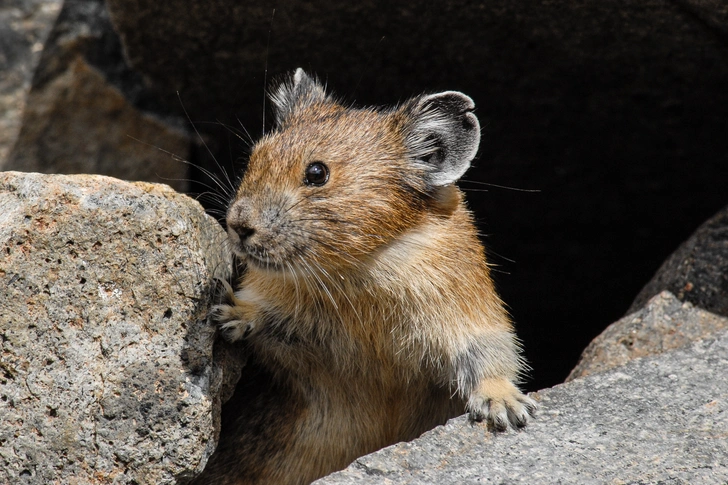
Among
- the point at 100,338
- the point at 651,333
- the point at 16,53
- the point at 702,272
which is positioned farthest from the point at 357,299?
the point at 16,53

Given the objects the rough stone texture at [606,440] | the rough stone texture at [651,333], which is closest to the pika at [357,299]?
the rough stone texture at [606,440]

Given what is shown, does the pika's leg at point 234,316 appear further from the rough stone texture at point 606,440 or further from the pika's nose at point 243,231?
the rough stone texture at point 606,440

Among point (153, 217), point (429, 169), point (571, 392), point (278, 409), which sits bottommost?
point (278, 409)

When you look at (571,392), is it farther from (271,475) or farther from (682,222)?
(682,222)

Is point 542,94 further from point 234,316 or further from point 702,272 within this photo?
point 234,316

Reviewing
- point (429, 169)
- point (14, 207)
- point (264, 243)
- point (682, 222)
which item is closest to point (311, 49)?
point (429, 169)

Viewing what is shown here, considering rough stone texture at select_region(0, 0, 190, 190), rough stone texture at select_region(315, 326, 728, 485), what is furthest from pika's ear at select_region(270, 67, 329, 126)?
rough stone texture at select_region(0, 0, 190, 190)

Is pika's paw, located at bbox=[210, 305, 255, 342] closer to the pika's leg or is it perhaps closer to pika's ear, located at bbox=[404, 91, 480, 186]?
the pika's leg
